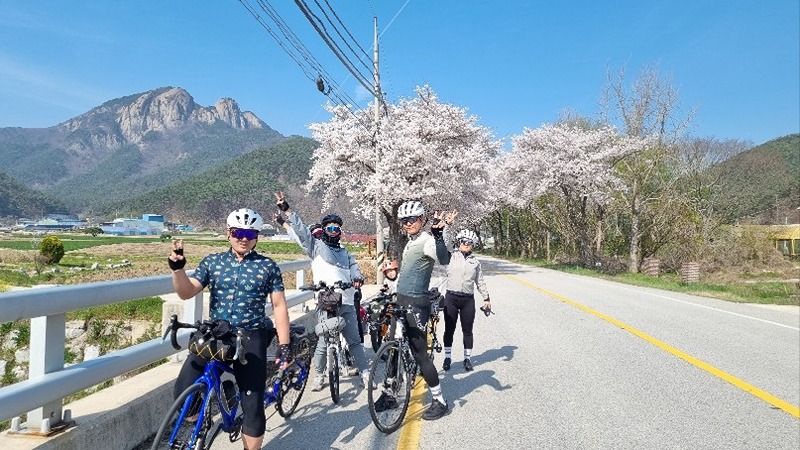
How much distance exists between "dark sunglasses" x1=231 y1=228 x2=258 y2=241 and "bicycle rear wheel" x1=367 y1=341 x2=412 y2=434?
1.65 meters

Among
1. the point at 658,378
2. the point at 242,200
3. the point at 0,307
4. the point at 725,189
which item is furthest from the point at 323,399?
the point at 242,200

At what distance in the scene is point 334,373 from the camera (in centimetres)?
601

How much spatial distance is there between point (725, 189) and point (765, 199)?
2269 centimetres

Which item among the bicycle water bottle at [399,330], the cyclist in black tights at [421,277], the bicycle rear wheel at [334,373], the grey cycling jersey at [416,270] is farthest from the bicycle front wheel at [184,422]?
the grey cycling jersey at [416,270]

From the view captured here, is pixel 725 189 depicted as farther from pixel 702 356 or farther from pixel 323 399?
pixel 323 399

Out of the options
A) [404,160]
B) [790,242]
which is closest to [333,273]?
[404,160]

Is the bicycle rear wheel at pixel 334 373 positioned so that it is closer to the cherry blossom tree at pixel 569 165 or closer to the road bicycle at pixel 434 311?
the road bicycle at pixel 434 311

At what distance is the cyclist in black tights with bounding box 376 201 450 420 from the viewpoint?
5.50 metres

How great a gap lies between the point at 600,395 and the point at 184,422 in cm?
461

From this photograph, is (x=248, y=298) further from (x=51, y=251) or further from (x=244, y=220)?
(x=51, y=251)

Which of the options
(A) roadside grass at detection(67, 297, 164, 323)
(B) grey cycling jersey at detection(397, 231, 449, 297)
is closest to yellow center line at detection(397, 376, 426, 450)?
(B) grey cycling jersey at detection(397, 231, 449, 297)

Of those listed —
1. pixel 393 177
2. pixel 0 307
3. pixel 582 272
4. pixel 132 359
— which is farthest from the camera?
pixel 582 272

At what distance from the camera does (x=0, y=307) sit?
3039mm

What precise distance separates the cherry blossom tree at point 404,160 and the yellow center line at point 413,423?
22926 mm
